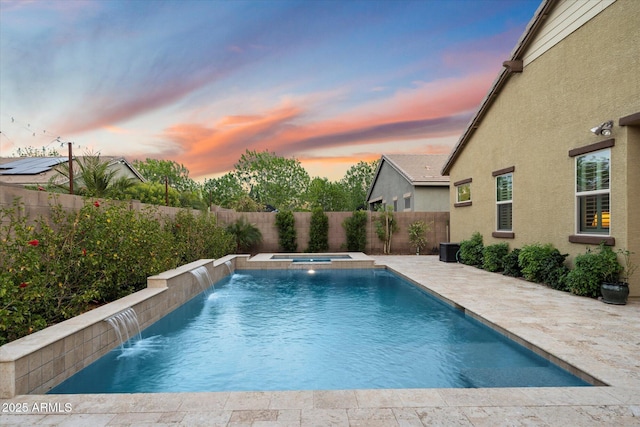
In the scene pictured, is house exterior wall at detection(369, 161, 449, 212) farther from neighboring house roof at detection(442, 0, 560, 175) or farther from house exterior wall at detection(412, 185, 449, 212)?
neighboring house roof at detection(442, 0, 560, 175)

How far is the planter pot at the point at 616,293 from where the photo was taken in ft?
21.2

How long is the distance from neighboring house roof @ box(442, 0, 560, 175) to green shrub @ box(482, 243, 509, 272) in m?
4.15

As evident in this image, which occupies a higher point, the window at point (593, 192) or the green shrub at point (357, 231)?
the window at point (593, 192)

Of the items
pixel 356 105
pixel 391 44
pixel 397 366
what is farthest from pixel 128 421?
pixel 356 105

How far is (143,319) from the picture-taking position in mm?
5844

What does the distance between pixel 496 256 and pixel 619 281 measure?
13.5ft

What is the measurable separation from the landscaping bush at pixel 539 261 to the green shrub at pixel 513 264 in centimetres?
56

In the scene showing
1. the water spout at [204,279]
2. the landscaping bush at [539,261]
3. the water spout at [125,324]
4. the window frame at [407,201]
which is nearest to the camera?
the water spout at [125,324]

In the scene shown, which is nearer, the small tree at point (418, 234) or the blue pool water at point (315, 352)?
the blue pool water at point (315, 352)

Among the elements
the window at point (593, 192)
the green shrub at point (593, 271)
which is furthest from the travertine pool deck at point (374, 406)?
the window at point (593, 192)

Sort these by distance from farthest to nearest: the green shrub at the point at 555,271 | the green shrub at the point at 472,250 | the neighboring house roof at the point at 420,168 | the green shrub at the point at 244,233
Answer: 1. the neighboring house roof at the point at 420,168
2. the green shrub at the point at 244,233
3. the green shrub at the point at 472,250
4. the green shrub at the point at 555,271

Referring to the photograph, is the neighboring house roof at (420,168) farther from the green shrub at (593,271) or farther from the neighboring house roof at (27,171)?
the neighboring house roof at (27,171)

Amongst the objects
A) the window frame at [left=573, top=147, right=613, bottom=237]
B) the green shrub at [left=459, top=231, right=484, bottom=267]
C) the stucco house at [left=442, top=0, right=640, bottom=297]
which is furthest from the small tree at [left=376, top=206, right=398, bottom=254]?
the window frame at [left=573, top=147, right=613, bottom=237]

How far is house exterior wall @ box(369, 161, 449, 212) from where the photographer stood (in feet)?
60.7
